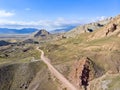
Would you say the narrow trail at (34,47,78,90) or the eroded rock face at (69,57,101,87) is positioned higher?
the eroded rock face at (69,57,101,87)

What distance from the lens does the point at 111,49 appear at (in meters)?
177

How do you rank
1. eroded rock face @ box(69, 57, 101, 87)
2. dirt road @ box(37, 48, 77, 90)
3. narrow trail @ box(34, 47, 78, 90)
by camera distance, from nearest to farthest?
narrow trail @ box(34, 47, 78, 90)
dirt road @ box(37, 48, 77, 90)
eroded rock face @ box(69, 57, 101, 87)

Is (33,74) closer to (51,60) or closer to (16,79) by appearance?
(16,79)

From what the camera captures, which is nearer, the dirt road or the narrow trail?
the narrow trail

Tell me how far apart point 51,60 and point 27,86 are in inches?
1474

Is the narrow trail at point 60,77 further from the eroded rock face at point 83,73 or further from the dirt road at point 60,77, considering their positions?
the eroded rock face at point 83,73

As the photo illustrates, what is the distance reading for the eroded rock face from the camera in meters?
130

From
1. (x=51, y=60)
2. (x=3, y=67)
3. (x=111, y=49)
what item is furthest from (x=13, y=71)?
(x=111, y=49)

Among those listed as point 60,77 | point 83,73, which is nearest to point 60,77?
point 60,77

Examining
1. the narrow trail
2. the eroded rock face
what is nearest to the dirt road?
the narrow trail

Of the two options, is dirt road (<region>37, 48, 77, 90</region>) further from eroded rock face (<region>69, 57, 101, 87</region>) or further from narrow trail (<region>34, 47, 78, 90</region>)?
eroded rock face (<region>69, 57, 101, 87</region>)

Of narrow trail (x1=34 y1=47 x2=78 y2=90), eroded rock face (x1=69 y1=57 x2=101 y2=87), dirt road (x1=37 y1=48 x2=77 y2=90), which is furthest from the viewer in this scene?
eroded rock face (x1=69 y1=57 x2=101 y2=87)

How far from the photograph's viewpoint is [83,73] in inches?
5300

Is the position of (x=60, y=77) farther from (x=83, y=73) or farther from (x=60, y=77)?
(x=83, y=73)
